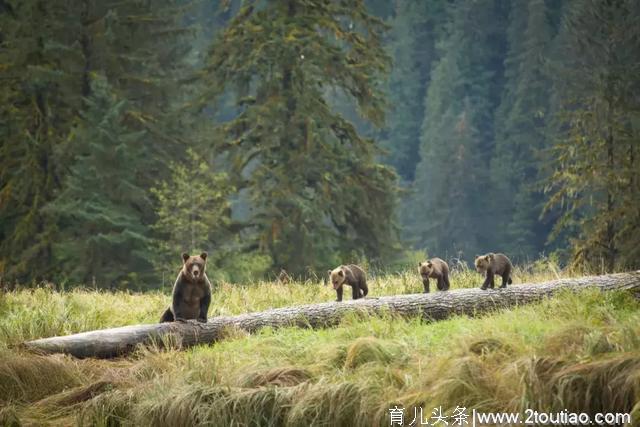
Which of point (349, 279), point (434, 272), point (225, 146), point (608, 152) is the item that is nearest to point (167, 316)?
point (349, 279)

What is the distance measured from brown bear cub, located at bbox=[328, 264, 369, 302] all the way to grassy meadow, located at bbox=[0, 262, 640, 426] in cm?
200

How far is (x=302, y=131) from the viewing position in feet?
102

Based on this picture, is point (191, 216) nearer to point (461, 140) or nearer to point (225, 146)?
point (225, 146)

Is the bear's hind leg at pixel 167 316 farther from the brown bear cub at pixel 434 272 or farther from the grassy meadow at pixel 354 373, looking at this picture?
the brown bear cub at pixel 434 272

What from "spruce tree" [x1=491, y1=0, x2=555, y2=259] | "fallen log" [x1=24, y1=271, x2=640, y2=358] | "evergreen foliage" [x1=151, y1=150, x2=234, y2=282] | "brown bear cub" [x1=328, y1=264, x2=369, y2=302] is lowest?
"fallen log" [x1=24, y1=271, x2=640, y2=358]

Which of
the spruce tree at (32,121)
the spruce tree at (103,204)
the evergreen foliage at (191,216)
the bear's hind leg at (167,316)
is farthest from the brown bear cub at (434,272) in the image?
the spruce tree at (32,121)

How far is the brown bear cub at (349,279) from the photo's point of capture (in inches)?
584

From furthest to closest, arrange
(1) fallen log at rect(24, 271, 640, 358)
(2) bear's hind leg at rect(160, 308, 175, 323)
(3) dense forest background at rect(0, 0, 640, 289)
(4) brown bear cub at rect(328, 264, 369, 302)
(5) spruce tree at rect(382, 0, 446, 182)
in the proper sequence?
(5) spruce tree at rect(382, 0, 446, 182) → (3) dense forest background at rect(0, 0, 640, 289) → (4) brown bear cub at rect(328, 264, 369, 302) → (2) bear's hind leg at rect(160, 308, 175, 323) → (1) fallen log at rect(24, 271, 640, 358)

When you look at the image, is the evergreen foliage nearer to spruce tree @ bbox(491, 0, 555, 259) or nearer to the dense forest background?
the dense forest background

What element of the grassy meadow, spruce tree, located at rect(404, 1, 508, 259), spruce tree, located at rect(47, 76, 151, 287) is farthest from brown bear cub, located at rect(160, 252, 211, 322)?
spruce tree, located at rect(404, 1, 508, 259)

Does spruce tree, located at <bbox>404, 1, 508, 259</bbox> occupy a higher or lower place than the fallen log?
higher

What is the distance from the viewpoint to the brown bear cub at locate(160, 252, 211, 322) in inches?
500

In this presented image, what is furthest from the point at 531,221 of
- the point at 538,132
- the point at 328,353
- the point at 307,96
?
the point at 328,353

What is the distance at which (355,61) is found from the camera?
3216cm
